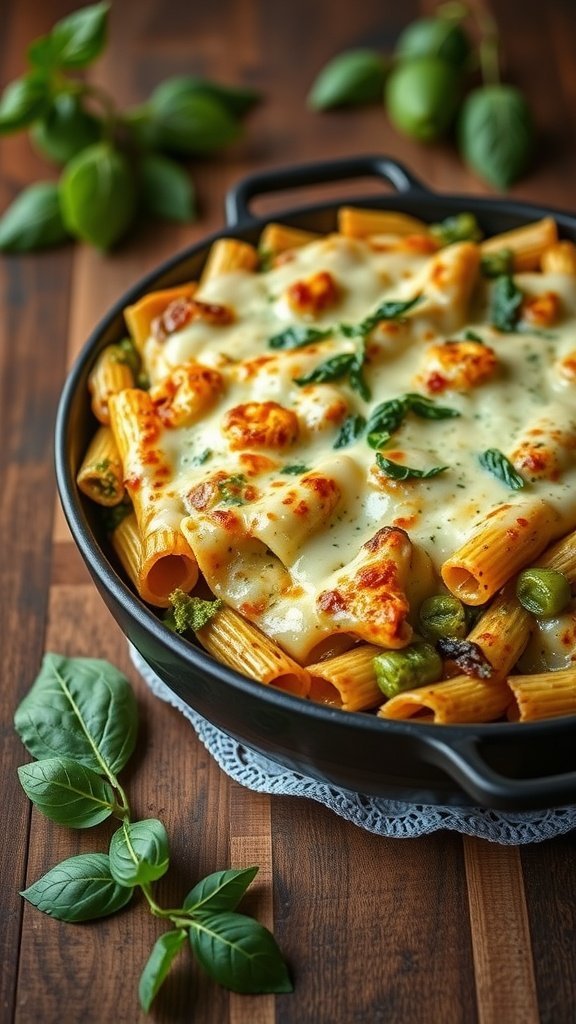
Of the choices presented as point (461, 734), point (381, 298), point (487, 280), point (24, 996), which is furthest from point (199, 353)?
point (24, 996)

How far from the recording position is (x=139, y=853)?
303cm

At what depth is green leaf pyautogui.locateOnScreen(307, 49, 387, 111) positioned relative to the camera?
519cm

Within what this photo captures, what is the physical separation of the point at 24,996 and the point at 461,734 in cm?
117

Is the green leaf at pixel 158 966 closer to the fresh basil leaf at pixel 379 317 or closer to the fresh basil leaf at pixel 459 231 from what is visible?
the fresh basil leaf at pixel 379 317

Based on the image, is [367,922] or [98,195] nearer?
[367,922]

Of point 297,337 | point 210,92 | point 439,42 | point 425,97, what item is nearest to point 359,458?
point 297,337

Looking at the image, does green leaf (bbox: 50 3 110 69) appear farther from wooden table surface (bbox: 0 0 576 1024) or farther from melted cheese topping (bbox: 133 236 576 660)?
melted cheese topping (bbox: 133 236 576 660)

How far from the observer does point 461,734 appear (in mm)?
2717

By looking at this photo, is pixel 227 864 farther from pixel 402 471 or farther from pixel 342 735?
pixel 402 471

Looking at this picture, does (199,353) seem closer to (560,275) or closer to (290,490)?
(290,490)

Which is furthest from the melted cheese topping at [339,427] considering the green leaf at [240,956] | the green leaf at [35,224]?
the green leaf at [35,224]

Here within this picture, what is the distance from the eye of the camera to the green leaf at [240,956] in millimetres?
2877

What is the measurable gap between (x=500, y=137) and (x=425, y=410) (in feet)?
6.34

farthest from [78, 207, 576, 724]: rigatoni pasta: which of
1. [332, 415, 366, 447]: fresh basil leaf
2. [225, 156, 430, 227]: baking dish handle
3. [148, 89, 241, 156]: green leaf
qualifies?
[148, 89, 241, 156]: green leaf
